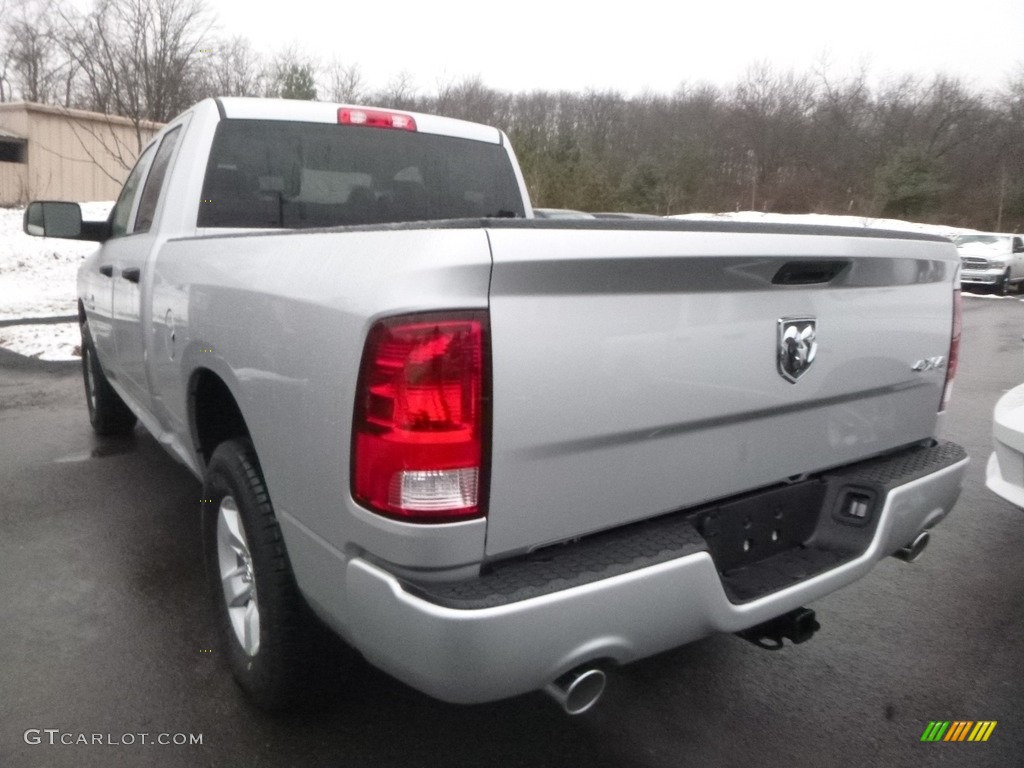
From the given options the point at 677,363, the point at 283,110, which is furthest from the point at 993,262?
the point at 677,363

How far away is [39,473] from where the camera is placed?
4.88 metres

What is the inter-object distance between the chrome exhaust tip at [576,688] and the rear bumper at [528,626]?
4 cm

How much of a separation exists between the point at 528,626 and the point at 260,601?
0.96 metres

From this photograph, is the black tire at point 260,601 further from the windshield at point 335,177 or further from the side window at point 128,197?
the side window at point 128,197

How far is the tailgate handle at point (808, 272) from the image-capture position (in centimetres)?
215

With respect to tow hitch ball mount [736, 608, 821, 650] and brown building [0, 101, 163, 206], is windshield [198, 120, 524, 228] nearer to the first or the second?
tow hitch ball mount [736, 608, 821, 650]

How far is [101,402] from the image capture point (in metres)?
5.47

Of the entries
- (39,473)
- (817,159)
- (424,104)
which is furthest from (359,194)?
(817,159)

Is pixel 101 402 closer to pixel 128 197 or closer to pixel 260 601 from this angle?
pixel 128 197

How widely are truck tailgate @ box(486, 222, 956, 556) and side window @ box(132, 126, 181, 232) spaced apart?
2.62 metres

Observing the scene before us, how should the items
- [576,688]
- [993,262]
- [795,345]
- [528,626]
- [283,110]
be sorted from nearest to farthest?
1. [528,626]
2. [576,688]
3. [795,345]
4. [283,110]
5. [993,262]

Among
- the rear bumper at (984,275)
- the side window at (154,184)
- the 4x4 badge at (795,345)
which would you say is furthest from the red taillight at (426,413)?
the rear bumper at (984,275)

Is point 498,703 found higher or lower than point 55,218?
lower

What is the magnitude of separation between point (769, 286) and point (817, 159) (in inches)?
2513
